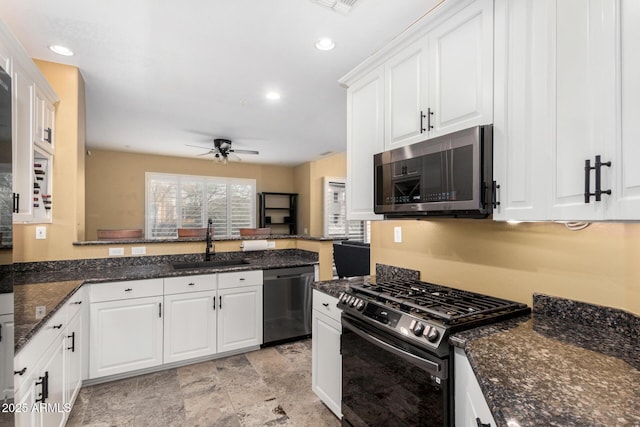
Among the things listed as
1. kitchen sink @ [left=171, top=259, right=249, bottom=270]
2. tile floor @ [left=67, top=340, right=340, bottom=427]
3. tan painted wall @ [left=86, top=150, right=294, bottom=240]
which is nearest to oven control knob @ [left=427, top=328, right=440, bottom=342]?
tile floor @ [left=67, top=340, right=340, bottom=427]

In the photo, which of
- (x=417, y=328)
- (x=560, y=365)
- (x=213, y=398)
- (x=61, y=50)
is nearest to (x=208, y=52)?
(x=61, y=50)

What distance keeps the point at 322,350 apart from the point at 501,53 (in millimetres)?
2031

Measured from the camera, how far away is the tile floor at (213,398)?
2189 mm

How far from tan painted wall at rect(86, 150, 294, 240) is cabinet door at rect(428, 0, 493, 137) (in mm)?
6193

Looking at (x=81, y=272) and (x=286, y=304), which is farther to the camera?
(x=286, y=304)

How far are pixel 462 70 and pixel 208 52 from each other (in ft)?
6.38

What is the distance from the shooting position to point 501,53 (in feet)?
4.51

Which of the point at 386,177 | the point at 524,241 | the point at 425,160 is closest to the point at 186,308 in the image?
the point at 386,177

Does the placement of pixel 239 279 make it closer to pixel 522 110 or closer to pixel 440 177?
pixel 440 177

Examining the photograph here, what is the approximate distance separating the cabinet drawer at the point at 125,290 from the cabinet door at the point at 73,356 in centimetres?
21

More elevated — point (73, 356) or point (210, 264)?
point (210, 264)

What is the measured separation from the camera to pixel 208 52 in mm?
2502

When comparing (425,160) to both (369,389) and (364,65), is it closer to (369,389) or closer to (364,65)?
(364,65)

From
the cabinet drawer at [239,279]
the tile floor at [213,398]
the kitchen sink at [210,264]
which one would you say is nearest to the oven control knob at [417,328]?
the tile floor at [213,398]
